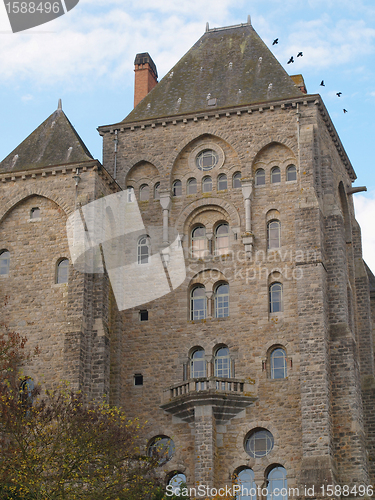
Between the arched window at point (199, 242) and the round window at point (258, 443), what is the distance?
8.61m

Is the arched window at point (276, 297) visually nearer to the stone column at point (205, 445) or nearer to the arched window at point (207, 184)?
the stone column at point (205, 445)

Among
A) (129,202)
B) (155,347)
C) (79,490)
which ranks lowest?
(79,490)

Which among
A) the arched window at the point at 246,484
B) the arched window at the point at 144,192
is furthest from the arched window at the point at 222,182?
the arched window at the point at 246,484

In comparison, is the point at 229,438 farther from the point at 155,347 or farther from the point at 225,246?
the point at 225,246

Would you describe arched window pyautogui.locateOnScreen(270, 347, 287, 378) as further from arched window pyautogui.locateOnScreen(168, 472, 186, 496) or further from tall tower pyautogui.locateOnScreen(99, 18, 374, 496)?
arched window pyautogui.locateOnScreen(168, 472, 186, 496)

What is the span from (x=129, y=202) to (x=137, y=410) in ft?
33.1

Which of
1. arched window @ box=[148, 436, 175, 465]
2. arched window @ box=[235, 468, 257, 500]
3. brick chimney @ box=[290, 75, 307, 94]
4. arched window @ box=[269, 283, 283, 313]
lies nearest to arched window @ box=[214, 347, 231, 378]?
arched window @ box=[269, 283, 283, 313]

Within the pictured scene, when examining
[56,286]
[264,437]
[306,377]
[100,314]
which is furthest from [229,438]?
[56,286]

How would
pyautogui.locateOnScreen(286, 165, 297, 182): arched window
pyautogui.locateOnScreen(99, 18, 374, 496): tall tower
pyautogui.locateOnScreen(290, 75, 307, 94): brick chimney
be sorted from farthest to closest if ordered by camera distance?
pyautogui.locateOnScreen(290, 75, 307, 94): brick chimney
pyautogui.locateOnScreen(286, 165, 297, 182): arched window
pyautogui.locateOnScreen(99, 18, 374, 496): tall tower

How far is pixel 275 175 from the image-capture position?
4297 cm

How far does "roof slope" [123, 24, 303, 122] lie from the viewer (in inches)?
1774

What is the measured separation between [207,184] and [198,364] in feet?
28.3

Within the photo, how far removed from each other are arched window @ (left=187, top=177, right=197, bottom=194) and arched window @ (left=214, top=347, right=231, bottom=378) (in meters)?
7.79

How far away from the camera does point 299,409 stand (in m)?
38.3
